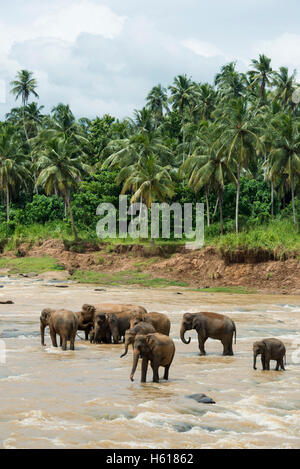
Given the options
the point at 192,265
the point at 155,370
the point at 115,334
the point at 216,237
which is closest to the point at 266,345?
the point at 155,370

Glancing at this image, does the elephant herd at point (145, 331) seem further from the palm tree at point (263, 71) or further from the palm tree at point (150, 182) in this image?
the palm tree at point (263, 71)

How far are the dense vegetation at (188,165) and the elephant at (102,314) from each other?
27.0 meters

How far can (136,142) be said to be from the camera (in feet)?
173

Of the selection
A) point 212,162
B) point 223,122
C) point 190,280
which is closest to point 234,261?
point 190,280

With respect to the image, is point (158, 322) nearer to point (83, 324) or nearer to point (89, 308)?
point (89, 308)

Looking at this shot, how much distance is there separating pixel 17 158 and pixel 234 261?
87.2ft

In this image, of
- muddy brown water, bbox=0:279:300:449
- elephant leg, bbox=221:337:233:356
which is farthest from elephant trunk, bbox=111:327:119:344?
elephant leg, bbox=221:337:233:356

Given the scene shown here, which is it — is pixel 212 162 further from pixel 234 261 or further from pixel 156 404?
pixel 156 404

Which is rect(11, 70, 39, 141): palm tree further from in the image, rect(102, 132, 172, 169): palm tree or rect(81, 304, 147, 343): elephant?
rect(81, 304, 147, 343): elephant

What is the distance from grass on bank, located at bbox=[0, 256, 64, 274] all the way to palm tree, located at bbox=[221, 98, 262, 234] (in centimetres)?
1401

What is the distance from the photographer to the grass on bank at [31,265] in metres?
44.8

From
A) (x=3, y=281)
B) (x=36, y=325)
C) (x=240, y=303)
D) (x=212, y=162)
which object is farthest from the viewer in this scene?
(x=212, y=162)

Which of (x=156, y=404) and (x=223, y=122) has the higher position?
(x=223, y=122)

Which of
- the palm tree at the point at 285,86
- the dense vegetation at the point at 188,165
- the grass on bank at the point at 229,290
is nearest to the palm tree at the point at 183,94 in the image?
the dense vegetation at the point at 188,165
